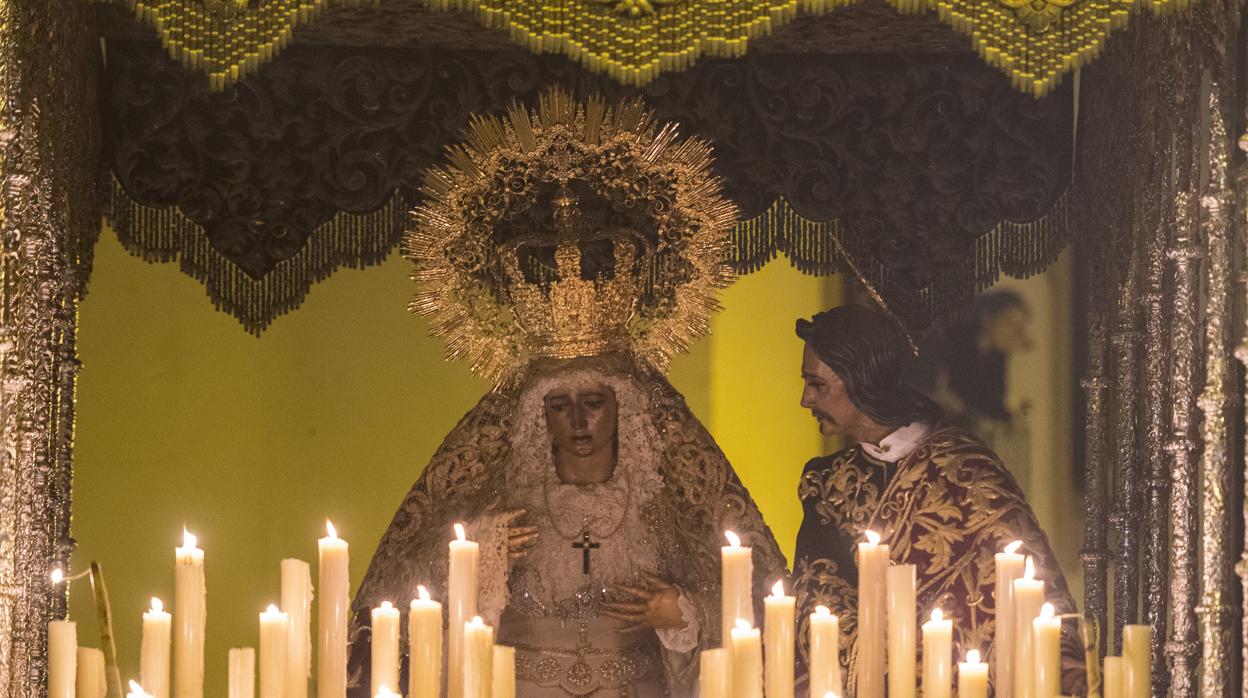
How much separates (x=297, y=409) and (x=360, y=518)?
1.21 feet

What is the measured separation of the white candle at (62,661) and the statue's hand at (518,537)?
169cm

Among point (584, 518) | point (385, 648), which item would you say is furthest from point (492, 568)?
point (385, 648)

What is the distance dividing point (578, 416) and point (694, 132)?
94 centimetres

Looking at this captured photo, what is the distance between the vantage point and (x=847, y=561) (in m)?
5.37

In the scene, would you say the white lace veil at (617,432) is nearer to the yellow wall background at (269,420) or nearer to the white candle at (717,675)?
the yellow wall background at (269,420)

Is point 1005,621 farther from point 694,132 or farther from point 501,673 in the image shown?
point 694,132

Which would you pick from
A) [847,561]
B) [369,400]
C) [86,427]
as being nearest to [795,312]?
[847,561]

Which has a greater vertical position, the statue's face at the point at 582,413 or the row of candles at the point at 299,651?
the statue's face at the point at 582,413

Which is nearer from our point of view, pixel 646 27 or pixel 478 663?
pixel 478 663

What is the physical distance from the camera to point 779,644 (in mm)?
3287

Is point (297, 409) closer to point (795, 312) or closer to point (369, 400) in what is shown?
point (369, 400)

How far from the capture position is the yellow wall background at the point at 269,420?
220 inches

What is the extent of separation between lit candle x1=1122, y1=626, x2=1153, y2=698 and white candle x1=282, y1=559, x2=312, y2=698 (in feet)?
4.59

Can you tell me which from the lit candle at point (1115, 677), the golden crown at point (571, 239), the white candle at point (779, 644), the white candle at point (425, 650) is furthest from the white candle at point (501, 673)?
the golden crown at point (571, 239)
